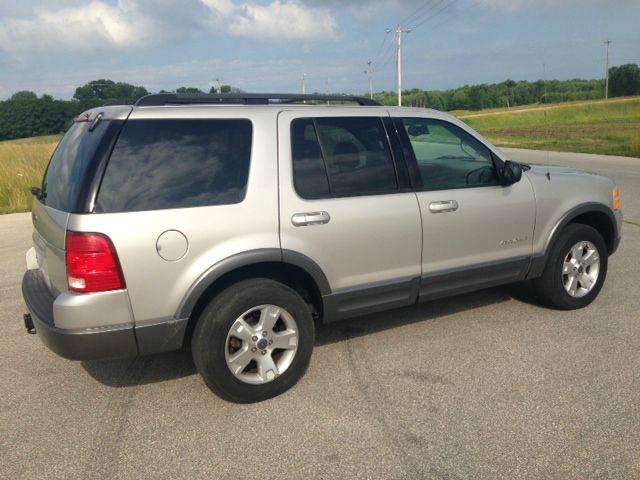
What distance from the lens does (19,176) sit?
12078 mm

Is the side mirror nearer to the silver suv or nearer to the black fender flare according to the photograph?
the silver suv

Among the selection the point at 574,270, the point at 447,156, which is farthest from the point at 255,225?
the point at 574,270

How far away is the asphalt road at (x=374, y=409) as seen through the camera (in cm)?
277

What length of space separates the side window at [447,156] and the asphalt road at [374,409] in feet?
4.01

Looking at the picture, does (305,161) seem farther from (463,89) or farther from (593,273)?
(463,89)

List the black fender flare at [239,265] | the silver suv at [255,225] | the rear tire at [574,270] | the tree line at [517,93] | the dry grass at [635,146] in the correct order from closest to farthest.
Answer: the silver suv at [255,225] < the black fender flare at [239,265] < the rear tire at [574,270] < the dry grass at [635,146] < the tree line at [517,93]

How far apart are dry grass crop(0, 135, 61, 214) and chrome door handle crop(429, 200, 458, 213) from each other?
933cm

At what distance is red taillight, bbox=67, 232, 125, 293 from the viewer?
113 inches

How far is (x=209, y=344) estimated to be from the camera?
3188 mm

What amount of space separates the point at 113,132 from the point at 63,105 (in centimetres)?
3306

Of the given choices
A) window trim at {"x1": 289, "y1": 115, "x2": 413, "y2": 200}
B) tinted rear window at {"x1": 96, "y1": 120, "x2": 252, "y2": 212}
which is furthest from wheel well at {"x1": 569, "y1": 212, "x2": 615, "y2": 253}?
tinted rear window at {"x1": 96, "y1": 120, "x2": 252, "y2": 212}

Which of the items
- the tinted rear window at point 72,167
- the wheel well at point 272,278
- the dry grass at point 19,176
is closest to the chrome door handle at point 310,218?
the wheel well at point 272,278

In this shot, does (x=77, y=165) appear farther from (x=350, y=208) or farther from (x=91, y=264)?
(x=350, y=208)

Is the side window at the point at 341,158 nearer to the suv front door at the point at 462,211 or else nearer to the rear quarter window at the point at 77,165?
the suv front door at the point at 462,211
